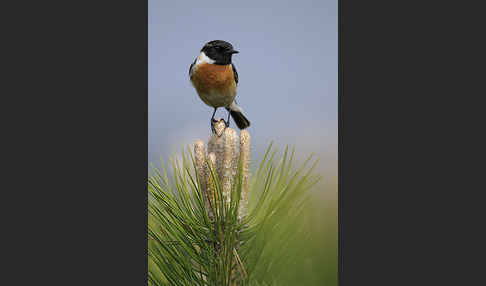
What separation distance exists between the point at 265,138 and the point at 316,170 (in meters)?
0.23

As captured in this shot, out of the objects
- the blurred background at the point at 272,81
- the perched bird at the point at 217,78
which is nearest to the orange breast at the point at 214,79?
the perched bird at the point at 217,78

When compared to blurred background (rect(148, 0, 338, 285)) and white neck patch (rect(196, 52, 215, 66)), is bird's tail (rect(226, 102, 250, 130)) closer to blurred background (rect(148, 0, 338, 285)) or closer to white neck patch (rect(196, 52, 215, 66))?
blurred background (rect(148, 0, 338, 285))

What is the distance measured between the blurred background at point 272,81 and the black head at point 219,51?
4 centimetres

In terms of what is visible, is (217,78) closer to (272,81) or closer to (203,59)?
(203,59)

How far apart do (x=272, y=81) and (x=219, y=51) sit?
277mm

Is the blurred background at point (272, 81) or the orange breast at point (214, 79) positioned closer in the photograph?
the blurred background at point (272, 81)

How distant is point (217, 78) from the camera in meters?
2.22

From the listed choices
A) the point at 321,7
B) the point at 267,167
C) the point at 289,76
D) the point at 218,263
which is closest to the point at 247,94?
the point at 289,76

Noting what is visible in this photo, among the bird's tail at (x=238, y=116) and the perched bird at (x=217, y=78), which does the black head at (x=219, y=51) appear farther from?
the bird's tail at (x=238, y=116)

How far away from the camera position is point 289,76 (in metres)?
1.91

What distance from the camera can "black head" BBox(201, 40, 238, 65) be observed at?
Result: 75.6 inches

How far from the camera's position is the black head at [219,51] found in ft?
6.30

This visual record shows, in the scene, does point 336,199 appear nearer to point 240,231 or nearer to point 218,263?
point 240,231
